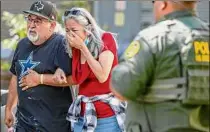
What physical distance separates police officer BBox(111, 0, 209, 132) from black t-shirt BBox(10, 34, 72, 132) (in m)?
1.56

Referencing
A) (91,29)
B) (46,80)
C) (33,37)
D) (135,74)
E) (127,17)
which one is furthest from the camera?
(127,17)

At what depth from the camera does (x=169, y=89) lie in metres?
3.83

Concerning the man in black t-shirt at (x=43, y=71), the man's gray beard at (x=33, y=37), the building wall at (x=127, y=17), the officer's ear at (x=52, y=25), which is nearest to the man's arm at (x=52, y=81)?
the man in black t-shirt at (x=43, y=71)

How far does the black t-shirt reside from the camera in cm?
538

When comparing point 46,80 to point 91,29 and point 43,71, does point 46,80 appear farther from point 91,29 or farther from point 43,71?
point 91,29

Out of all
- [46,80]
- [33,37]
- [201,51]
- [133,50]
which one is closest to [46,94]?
[46,80]

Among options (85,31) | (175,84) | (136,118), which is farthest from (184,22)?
(85,31)

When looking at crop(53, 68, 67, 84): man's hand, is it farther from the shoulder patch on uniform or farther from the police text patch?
the police text patch

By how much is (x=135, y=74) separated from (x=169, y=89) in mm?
219

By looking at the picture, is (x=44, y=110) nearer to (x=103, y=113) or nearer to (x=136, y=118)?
(x=103, y=113)

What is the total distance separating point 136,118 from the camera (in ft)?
13.1

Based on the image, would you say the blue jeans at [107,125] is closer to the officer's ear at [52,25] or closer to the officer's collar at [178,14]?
the officer's ear at [52,25]

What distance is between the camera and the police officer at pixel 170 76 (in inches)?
149

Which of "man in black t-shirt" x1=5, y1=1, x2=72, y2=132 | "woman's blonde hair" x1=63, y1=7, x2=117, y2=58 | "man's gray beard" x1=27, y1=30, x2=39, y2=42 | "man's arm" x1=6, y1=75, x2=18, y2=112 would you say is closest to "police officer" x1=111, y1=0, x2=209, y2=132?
"woman's blonde hair" x1=63, y1=7, x2=117, y2=58
